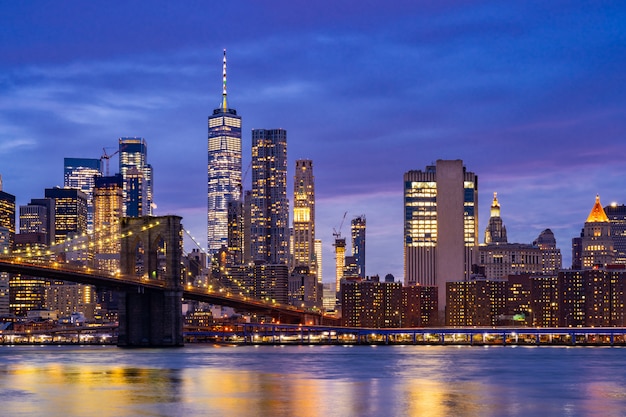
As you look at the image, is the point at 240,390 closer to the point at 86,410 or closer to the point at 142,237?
the point at 86,410

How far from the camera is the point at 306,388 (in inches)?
2697

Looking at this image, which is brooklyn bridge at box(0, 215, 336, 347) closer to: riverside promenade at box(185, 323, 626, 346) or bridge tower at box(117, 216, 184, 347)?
bridge tower at box(117, 216, 184, 347)

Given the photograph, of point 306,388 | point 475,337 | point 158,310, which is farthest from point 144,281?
point 475,337

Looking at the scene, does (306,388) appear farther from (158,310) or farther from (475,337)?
(475,337)

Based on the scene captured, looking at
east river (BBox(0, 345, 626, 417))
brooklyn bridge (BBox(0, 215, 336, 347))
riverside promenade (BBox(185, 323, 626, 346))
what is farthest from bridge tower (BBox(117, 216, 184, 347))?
riverside promenade (BBox(185, 323, 626, 346))

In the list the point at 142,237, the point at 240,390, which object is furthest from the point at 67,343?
the point at 240,390

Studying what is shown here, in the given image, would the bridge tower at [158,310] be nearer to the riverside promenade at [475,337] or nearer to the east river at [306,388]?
the east river at [306,388]

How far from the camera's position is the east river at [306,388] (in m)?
55.1

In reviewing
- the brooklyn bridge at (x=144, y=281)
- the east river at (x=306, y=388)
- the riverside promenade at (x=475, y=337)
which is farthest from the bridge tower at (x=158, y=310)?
the riverside promenade at (x=475, y=337)

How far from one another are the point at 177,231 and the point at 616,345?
76.2 m

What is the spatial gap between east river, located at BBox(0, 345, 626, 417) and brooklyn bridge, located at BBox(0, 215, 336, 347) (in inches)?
480

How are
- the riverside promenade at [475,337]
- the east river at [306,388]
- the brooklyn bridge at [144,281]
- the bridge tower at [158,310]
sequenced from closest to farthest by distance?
the east river at [306,388]
the brooklyn bridge at [144,281]
the bridge tower at [158,310]
the riverside promenade at [475,337]

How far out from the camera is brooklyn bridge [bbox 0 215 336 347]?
114137mm

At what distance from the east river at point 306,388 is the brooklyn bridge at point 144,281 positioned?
1219 cm
